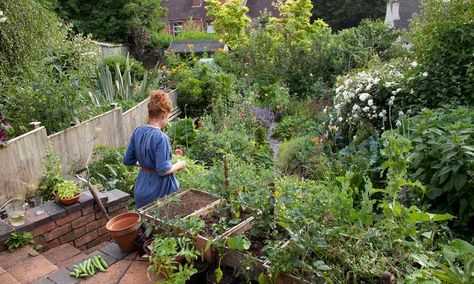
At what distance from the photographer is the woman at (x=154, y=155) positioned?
10.8ft

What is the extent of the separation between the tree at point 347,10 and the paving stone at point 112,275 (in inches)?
1090

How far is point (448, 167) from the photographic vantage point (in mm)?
2785

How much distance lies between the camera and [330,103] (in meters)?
9.55

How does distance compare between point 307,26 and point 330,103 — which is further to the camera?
point 307,26

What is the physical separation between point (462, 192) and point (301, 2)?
11.6 m

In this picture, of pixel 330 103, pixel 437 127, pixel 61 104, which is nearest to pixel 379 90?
pixel 437 127

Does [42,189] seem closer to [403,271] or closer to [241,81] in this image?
[403,271]

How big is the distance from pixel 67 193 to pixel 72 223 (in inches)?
12.8

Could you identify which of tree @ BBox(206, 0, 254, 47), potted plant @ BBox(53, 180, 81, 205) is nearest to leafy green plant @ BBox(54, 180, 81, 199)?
potted plant @ BBox(53, 180, 81, 205)

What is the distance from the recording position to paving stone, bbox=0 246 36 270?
11.4ft

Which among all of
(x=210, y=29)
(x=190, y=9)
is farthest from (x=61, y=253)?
(x=190, y=9)

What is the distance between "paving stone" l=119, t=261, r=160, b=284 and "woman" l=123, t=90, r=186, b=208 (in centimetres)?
88

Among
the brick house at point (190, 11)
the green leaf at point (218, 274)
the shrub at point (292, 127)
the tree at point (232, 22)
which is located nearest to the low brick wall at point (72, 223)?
the green leaf at point (218, 274)

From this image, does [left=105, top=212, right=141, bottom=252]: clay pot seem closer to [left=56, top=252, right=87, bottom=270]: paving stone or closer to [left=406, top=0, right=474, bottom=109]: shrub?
[left=56, top=252, right=87, bottom=270]: paving stone
